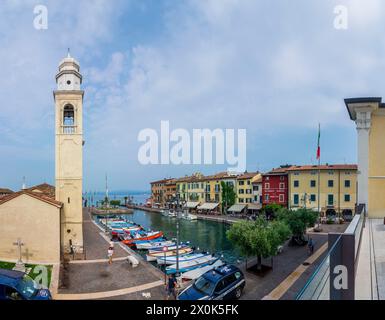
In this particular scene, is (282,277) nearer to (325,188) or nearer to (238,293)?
(238,293)

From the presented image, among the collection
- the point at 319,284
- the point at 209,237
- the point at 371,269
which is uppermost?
the point at 319,284

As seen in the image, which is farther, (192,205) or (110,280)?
(192,205)

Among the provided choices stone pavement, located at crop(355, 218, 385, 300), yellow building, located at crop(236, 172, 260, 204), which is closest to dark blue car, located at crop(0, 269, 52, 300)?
stone pavement, located at crop(355, 218, 385, 300)

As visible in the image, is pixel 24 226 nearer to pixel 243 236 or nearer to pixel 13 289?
pixel 13 289

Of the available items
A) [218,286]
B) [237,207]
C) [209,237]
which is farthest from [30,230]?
[237,207]

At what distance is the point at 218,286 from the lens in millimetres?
13508

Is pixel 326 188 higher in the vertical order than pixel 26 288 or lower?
higher

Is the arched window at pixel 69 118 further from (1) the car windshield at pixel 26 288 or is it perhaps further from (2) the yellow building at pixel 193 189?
(2) the yellow building at pixel 193 189

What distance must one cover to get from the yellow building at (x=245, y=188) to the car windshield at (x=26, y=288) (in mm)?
51556

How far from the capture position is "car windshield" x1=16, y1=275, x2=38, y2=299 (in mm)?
11242

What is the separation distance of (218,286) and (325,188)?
40767 millimetres

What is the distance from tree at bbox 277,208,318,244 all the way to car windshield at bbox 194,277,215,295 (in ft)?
48.2
